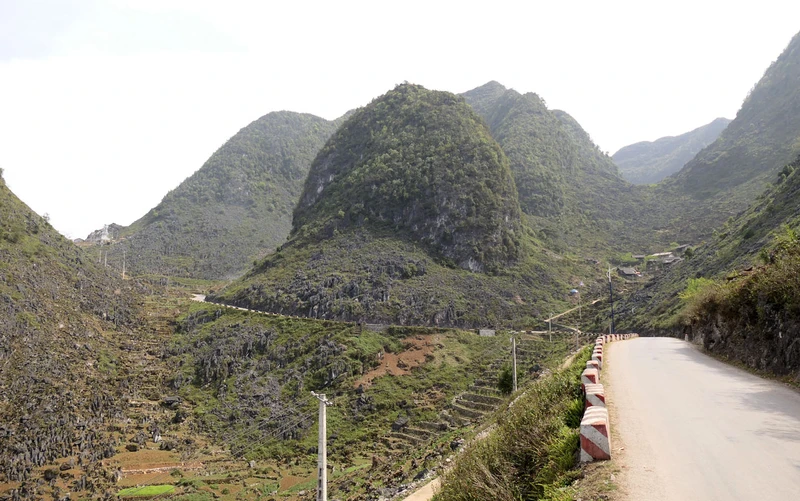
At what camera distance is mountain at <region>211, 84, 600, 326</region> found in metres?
71.9

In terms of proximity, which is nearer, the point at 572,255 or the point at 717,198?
the point at 572,255

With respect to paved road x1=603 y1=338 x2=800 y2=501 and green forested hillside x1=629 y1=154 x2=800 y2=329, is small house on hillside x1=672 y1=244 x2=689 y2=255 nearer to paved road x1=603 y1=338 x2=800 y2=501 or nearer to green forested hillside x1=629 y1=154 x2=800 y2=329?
green forested hillside x1=629 y1=154 x2=800 y2=329

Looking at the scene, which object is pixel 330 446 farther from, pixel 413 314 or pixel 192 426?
pixel 413 314

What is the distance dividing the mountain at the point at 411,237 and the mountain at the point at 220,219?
142 feet

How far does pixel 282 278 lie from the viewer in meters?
80.8

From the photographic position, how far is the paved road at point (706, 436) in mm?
6203

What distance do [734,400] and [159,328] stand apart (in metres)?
76.0

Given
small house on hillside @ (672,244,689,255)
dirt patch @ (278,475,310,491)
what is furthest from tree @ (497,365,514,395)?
small house on hillside @ (672,244,689,255)

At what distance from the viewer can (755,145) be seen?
129500mm

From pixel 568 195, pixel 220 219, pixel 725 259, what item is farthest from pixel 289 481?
pixel 220 219

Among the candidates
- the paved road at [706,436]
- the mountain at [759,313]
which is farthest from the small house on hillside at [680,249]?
the paved road at [706,436]

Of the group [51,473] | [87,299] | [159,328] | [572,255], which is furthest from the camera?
[572,255]

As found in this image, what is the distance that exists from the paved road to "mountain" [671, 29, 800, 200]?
118901 millimetres

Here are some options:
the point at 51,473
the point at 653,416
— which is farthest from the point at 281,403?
the point at 653,416
